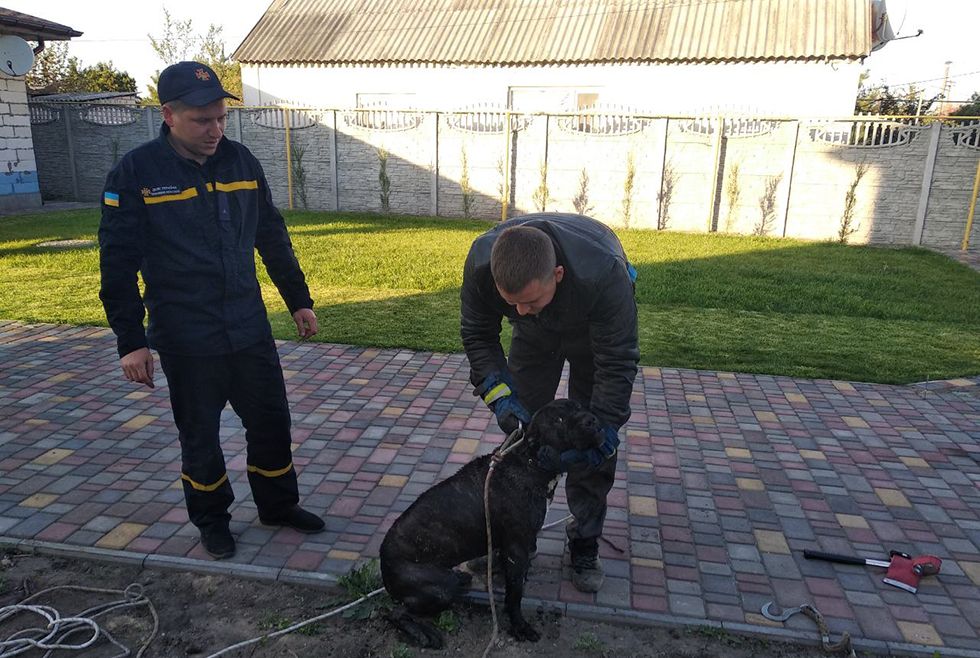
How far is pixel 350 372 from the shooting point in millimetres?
6562

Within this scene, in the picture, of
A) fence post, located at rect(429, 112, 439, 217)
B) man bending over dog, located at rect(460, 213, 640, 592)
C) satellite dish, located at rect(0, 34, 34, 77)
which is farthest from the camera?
fence post, located at rect(429, 112, 439, 217)

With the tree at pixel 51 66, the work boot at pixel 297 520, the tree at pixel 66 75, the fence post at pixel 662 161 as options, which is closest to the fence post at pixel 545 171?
the fence post at pixel 662 161

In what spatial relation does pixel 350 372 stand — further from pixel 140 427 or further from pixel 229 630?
pixel 229 630

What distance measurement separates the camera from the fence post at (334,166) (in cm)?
1753

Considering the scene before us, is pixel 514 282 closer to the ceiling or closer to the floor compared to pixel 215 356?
closer to the ceiling

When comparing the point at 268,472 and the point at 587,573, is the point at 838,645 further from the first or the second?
the point at 268,472

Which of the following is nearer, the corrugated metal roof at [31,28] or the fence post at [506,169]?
the corrugated metal roof at [31,28]

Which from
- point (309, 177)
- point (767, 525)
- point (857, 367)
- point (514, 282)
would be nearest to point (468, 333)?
point (514, 282)

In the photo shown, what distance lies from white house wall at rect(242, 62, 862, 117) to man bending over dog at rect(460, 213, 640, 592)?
15099mm

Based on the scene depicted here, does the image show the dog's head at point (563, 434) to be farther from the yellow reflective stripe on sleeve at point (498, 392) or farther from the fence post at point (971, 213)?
the fence post at point (971, 213)

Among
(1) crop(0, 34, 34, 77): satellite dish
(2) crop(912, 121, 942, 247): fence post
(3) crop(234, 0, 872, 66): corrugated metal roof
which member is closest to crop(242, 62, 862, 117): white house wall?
(3) crop(234, 0, 872, 66): corrugated metal roof

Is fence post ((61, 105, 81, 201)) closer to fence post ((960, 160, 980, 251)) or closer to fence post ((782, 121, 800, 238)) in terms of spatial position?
fence post ((782, 121, 800, 238))

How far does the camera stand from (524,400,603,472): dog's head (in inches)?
117

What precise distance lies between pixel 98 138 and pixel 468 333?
65.0ft
